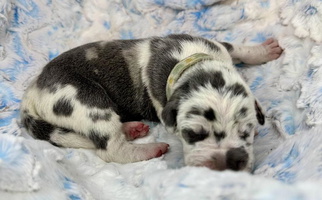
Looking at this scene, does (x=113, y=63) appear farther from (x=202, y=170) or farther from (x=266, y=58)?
(x=202, y=170)

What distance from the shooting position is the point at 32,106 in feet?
10.3

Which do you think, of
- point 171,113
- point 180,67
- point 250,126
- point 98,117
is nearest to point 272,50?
point 180,67

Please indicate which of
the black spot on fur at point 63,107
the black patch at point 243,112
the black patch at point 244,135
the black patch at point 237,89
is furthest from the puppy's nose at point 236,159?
the black spot on fur at point 63,107

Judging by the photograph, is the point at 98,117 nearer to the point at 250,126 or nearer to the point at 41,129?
the point at 41,129

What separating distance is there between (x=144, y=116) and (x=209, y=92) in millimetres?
1098

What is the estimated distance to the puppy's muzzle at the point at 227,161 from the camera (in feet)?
7.50

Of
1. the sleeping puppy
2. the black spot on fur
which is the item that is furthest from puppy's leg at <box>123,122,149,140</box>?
the black spot on fur

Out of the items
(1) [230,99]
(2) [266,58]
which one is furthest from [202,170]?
(2) [266,58]

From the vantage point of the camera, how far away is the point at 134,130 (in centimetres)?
321

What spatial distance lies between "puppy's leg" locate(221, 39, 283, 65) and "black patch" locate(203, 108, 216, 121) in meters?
1.28

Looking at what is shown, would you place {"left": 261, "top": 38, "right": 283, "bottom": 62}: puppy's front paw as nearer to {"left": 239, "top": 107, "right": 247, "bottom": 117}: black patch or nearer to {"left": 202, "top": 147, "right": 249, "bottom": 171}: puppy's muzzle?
{"left": 239, "top": 107, "right": 247, "bottom": 117}: black patch

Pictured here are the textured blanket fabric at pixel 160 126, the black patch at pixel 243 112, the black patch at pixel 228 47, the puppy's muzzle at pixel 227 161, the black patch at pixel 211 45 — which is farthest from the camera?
the black patch at pixel 228 47

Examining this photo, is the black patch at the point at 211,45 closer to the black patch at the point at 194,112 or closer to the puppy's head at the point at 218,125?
the puppy's head at the point at 218,125

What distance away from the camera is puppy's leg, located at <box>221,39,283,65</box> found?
3518mm
